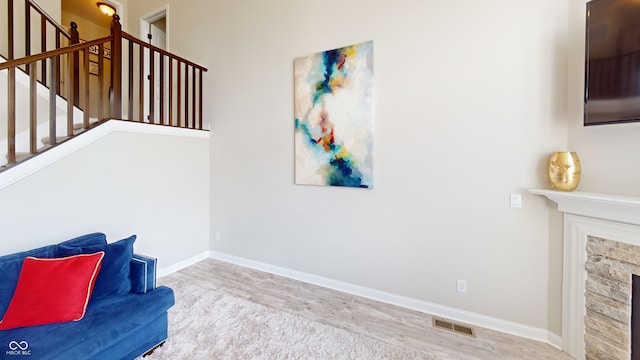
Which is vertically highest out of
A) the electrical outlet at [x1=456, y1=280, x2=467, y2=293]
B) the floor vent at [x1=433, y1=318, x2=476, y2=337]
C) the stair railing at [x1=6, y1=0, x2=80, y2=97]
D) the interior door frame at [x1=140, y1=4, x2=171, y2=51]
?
the interior door frame at [x1=140, y1=4, x2=171, y2=51]

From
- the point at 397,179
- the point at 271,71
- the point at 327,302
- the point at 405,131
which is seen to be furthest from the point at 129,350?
the point at 271,71

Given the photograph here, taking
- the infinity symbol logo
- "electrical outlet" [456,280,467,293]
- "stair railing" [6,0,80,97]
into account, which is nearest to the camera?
the infinity symbol logo

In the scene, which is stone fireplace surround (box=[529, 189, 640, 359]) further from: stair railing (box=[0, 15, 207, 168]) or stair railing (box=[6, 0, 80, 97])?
stair railing (box=[6, 0, 80, 97])

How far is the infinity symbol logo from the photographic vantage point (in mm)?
1364

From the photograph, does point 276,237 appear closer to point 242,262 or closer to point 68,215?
point 242,262

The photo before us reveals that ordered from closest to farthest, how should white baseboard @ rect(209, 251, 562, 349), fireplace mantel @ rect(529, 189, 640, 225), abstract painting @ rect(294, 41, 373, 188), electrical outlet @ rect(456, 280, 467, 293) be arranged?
fireplace mantel @ rect(529, 189, 640, 225), white baseboard @ rect(209, 251, 562, 349), electrical outlet @ rect(456, 280, 467, 293), abstract painting @ rect(294, 41, 373, 188)

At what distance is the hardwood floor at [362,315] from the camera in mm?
1951

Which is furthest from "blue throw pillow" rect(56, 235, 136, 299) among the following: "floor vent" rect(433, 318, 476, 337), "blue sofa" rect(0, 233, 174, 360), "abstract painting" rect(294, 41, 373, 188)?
"floor vent" rect(433, 318, 476, 337)

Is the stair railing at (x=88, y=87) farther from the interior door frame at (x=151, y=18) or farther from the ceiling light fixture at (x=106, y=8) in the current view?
the ceiling light fixture at (x=106, y=8)

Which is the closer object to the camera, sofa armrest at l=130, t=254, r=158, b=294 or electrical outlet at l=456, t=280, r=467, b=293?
sofa armrest at l=130, t=254, r=158, b=294

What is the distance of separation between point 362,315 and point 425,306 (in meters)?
0.59

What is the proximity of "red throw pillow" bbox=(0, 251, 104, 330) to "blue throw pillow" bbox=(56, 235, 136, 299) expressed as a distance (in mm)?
72

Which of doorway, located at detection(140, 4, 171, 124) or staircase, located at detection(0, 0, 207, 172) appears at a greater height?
doorway, located at detection(140, 4, 171, 124)

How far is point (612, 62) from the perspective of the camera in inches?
63.8
